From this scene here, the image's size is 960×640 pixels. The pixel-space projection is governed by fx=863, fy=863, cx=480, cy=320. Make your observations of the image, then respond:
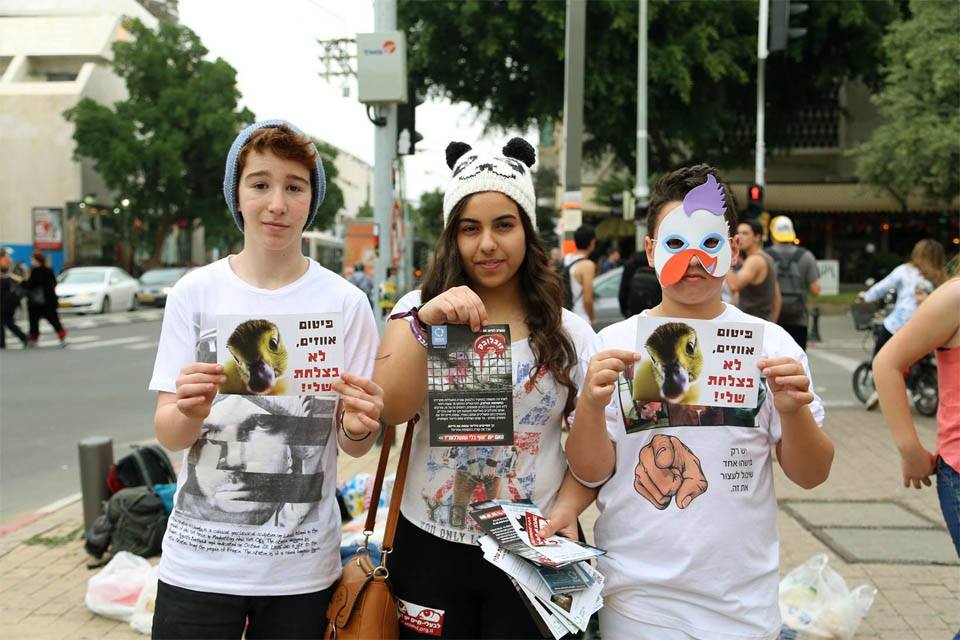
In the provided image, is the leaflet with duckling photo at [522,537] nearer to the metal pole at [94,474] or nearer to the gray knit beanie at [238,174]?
the gray knit beanie at [238,174]

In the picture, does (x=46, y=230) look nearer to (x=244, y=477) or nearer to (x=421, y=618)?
(x=244, y=477)

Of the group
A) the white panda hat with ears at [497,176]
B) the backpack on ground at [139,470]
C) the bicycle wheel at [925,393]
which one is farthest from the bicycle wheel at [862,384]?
the white panda hat with ears at [497,176]

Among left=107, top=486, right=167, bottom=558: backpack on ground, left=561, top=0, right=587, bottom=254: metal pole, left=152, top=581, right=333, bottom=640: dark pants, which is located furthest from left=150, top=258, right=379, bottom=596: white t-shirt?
left=561, top=0, right=587, bottom=254: metal pole

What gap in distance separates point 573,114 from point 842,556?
8.23m

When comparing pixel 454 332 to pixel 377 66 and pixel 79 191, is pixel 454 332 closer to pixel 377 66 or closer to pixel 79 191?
pixel 377 66

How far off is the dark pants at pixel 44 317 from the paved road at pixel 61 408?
309 mm

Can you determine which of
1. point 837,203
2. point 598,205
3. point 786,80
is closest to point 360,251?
point 598,205

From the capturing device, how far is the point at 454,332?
7.09ft

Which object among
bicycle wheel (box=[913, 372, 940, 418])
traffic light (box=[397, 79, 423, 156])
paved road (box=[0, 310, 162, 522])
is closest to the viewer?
paved road (box=[0, 310, 162, 522])

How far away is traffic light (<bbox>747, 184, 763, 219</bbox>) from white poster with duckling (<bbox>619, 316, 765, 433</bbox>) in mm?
12424

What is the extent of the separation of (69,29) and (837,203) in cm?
2676

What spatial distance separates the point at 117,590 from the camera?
4.27 metres

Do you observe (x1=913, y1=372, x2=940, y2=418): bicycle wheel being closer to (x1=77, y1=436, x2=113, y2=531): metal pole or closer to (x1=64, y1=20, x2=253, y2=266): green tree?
(x1=77, y1=436, x2=113, y2=531): metal pole

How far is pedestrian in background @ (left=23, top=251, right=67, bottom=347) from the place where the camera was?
653 inches
